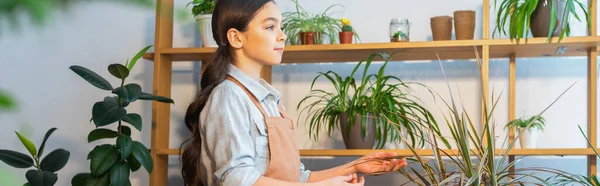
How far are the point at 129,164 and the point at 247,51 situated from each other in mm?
1303

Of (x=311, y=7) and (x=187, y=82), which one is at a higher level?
(x=311, y=7)

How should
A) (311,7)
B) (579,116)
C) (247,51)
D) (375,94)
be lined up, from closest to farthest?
(247,51) < (375,94) < (579,116) < (311,7)

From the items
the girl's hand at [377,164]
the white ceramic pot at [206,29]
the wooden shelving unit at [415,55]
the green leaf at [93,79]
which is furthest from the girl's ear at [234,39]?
the white ceramic pot at [206,29]

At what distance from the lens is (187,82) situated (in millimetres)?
3480

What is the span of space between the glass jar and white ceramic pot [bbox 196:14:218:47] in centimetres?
70

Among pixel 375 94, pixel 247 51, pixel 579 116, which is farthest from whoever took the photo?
pixel 579 116

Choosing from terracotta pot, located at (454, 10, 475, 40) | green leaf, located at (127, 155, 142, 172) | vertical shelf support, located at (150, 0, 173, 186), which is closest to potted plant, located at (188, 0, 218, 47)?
vertical shelf support, located at (150, 0, 173, 186)

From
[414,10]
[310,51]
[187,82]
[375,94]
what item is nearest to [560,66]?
[414,10]

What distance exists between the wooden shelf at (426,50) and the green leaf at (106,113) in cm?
36

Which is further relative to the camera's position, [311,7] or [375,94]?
[311,7]

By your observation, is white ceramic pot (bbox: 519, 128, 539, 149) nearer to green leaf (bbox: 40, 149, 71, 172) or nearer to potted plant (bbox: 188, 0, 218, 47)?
potted plant (bbox: 188, 0, 218, 47)

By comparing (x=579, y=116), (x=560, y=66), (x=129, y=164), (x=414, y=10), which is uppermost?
(x=414, y=10)

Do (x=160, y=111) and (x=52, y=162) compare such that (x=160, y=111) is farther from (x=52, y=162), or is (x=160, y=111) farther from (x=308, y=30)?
(x=308, y=30)

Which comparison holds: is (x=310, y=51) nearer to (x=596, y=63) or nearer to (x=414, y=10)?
(x=414, y=10)
